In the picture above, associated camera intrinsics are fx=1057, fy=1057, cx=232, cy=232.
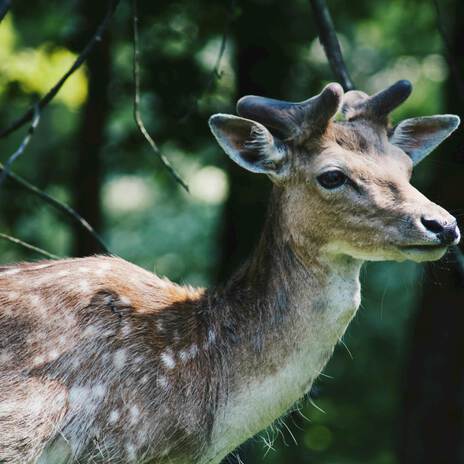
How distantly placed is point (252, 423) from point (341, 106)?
202 cm

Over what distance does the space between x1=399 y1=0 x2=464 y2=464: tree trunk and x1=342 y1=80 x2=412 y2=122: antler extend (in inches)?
251

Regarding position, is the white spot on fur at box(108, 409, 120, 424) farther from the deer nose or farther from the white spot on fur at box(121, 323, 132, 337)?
the deer nose

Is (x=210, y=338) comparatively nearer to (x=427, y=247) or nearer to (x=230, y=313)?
(x=230, y=313)

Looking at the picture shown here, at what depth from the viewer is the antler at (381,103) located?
21.2 ft

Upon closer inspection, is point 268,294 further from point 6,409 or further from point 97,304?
point 6,409

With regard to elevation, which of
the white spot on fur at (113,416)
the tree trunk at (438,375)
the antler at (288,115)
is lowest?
the tree trunk at (438,375)

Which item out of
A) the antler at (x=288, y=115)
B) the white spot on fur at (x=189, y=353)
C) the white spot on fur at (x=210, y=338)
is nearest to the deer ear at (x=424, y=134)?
the antler at (x=288, y=115)

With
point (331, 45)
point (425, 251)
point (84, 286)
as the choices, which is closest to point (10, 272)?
point (84, 286)

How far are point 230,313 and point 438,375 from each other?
7.41m

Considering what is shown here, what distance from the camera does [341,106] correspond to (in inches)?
259

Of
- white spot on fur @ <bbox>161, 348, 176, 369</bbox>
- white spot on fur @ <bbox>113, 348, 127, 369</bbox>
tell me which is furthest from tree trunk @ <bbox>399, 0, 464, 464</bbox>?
white spot on fur @ <bbox>113, 348, 127, 369</bbox>

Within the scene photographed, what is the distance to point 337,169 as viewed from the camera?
610 cm

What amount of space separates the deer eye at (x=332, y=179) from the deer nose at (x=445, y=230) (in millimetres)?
641

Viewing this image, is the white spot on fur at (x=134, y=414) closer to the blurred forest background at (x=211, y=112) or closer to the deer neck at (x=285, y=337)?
the deer neck at (x=285, y=337)
